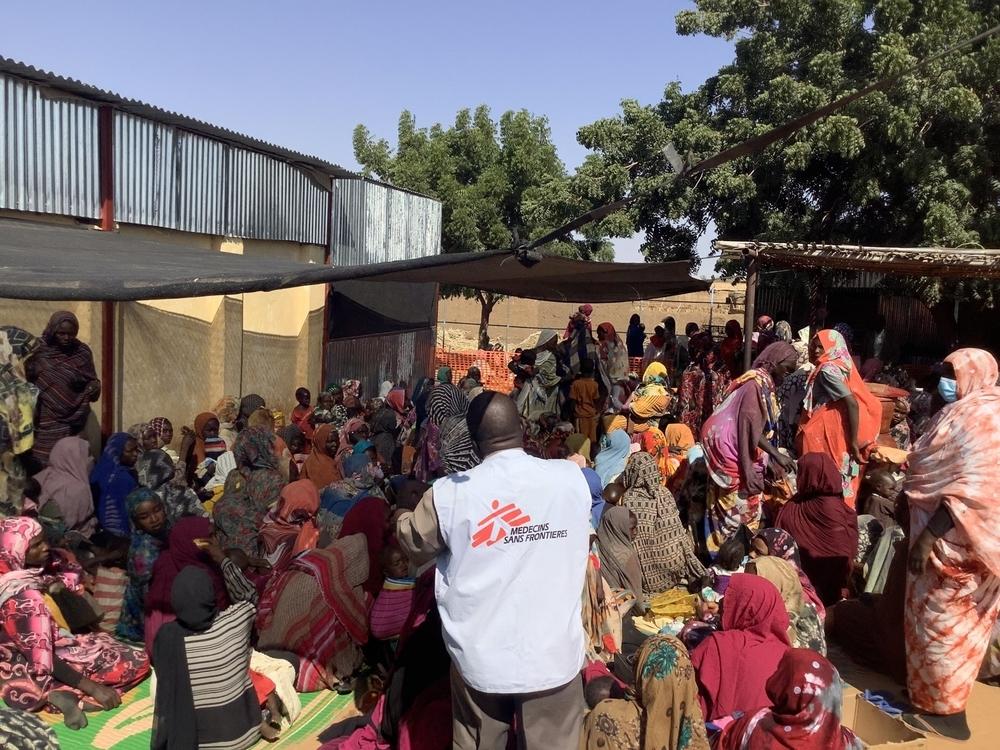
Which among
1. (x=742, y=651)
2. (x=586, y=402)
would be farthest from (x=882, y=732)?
(x=586, y=402)

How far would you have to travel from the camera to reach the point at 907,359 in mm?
15664

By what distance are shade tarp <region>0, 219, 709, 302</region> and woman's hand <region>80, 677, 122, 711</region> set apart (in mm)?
1952

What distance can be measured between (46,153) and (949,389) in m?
7.22

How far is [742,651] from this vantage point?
346cm

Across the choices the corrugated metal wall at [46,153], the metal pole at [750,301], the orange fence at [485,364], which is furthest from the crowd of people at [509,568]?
the orange fence at [485,364]

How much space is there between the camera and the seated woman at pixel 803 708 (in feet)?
9.09

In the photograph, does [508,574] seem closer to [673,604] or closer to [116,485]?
[673,604]

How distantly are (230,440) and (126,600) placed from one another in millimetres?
4183

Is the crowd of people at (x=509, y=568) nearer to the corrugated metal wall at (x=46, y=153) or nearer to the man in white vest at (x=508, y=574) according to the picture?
the man in white vest at (x=508, y=574)

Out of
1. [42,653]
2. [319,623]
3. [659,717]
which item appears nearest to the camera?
[659,717]

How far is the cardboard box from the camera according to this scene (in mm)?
3889

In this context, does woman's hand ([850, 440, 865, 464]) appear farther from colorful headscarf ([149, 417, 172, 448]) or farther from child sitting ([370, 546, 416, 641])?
colorful headscarf ([149, 417, 172, 448])

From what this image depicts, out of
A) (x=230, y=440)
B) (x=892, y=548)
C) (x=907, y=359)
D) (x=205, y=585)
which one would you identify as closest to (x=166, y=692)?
(x=205, y=585)

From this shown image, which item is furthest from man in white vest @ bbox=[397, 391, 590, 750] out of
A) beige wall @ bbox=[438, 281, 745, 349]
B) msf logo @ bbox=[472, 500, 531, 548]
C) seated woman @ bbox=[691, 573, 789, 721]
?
beige wall @ bbox=[438, 281, 745, 349]
